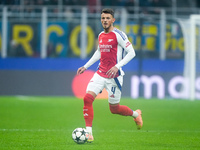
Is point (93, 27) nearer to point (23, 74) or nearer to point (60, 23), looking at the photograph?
point (60, 23)

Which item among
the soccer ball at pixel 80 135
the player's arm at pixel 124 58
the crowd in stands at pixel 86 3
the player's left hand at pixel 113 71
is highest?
the crowd in stands at pixel 86 3

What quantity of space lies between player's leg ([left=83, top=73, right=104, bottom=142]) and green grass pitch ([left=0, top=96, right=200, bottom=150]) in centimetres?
28

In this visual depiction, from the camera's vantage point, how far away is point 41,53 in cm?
1966

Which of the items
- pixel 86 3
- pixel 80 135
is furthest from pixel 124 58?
pixel 86 3

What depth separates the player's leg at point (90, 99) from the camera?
28.0 feet

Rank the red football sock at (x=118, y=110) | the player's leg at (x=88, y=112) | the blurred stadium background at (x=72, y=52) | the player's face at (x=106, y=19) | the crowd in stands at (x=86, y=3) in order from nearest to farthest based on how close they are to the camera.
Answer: the player's leg at (x=88, y=112), the player's face at (x=106, y=19), the red football sock at (x=118, y=110), the blurred stadium background at (x=72, y=52), the crowd in stands at (x=86, y=3)

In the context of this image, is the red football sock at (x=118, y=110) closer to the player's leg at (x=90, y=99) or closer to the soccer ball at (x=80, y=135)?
the player's leg at (x=90, y=99)

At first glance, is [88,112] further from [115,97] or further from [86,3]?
[86,3]

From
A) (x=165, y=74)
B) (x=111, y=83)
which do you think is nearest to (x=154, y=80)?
(x=165, y=74)

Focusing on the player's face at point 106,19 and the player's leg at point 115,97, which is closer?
the player's face at point 106,19

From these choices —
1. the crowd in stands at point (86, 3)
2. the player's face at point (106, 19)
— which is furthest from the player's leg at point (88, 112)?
the crowd in stands at point (86, 3)

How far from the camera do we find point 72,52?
19.5m

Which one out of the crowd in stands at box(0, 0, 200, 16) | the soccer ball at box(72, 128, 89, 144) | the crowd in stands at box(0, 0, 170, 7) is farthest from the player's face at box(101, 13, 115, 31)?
the crowd in stands at box(0, 0, 170, 7)

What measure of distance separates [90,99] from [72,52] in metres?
11.0
